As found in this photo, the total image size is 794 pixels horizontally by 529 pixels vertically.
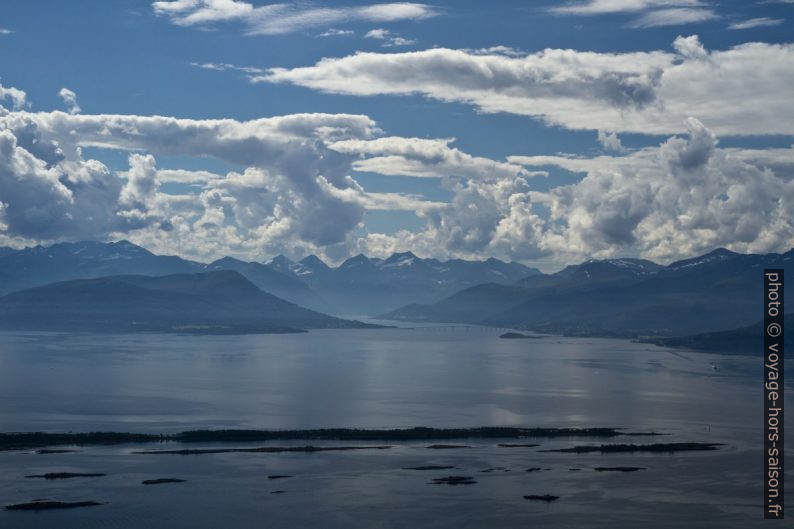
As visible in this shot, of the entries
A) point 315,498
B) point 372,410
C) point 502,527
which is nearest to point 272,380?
point 372,410

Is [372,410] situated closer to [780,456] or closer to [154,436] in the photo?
[154,436]

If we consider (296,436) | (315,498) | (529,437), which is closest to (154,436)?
(296,436)

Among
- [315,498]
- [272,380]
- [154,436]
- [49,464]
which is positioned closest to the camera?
[315,498]

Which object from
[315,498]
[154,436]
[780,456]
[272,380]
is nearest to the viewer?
[315,498]

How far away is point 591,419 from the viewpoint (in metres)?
138

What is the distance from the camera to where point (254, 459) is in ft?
338

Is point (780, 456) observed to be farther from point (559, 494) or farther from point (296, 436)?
point (296, 436)

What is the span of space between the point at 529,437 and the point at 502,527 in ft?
146

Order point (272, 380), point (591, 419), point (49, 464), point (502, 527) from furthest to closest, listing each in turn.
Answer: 1. point (272, 380)
2. point (591, 419)
3. point (49, 464)
4. point (502, 527)

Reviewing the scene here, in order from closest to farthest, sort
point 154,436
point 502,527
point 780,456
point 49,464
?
point 502,527
point 49,464
point 780,456
point 154,436

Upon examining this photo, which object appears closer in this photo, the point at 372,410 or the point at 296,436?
the point at 296,436

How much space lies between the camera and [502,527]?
76.5 m

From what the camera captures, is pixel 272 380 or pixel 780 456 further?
pixel 272 380

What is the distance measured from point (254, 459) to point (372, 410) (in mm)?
45006
